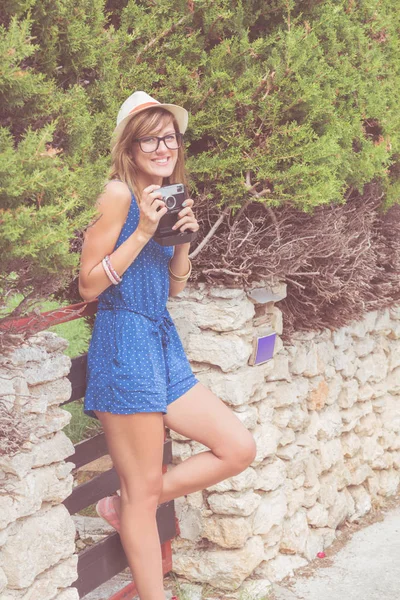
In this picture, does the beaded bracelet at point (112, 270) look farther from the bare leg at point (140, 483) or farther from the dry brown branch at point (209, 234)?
the dry brown branch at point (209, 234)

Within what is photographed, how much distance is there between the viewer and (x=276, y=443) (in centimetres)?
475

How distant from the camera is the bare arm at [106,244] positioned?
124 inches

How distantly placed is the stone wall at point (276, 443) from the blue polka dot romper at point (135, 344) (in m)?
0.89

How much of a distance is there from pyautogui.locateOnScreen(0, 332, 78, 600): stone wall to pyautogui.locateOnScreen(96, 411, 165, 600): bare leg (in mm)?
260

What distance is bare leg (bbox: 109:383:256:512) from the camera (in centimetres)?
352

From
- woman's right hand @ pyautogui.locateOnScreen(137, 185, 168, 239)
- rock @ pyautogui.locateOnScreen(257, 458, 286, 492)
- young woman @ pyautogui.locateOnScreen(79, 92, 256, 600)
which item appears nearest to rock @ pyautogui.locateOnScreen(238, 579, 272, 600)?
rock @ pyautogui.locateOnScreen(257, 458, 286, 492)

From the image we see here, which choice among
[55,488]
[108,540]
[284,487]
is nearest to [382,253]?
[284,487]

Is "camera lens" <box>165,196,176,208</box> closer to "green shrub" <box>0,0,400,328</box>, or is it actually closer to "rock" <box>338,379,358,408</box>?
"green shrub" <box>0,0,400,328</box>

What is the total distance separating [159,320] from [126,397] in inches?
14.4

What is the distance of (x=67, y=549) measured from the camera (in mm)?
3111

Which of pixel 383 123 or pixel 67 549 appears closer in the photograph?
pixel 67 549

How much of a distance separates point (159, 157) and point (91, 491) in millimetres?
1506

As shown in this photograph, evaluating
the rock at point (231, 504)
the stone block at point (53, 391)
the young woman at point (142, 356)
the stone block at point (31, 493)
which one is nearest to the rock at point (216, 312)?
the young woman at point (142, 356)

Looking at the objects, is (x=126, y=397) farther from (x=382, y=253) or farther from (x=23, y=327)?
(x=382, y=253)
